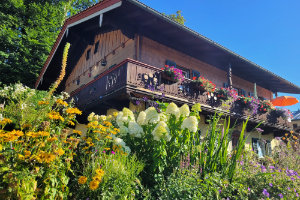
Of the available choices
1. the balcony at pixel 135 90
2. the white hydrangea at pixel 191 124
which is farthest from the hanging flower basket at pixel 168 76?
the white hydrangea at pixel 191 124

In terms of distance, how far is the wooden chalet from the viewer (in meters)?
7.75

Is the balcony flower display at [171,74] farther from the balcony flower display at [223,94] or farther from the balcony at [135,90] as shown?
the balcony flower display at [223,94]

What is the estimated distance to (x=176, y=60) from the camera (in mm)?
11398

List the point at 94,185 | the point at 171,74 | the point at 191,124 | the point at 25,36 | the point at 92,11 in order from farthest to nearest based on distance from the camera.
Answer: the point at 25,36
the point at 92,11
the point at 171,74
the point at 191,124
the point at 94,185

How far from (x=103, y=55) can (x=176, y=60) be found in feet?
14.2

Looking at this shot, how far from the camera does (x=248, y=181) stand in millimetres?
3656

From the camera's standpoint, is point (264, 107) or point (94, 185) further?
point (264, 107)

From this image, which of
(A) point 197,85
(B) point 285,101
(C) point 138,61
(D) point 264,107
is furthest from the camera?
(B) point 285,101

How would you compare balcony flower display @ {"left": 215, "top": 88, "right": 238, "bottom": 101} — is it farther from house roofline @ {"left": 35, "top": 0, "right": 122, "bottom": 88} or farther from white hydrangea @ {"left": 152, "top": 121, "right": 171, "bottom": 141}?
white hydrangea @ {"left": 152, "top": 121, "right": 171, "bottom": 141}

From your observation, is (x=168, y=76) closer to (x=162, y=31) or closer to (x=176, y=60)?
(x=162, y=31)

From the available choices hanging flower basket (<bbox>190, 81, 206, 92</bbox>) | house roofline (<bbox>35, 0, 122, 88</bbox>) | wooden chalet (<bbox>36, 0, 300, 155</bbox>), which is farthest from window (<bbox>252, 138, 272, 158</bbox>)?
house roofline (<bbox>35, 0, 122, 88</bbox>)

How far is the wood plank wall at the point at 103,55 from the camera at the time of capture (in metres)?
10.7

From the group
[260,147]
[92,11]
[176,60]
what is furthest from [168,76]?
[260,147]

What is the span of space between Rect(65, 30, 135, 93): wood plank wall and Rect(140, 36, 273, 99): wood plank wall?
0.68 m
